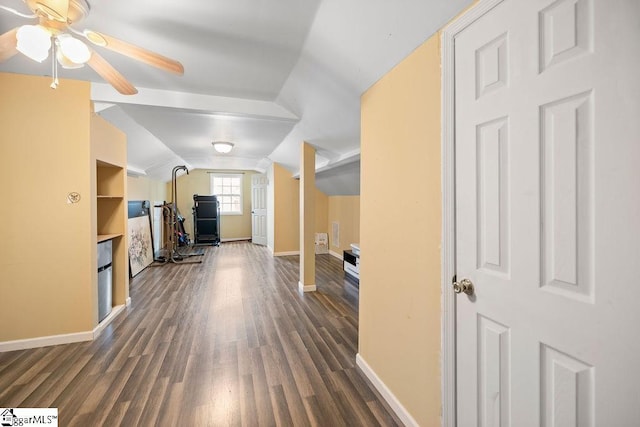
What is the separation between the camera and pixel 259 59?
7.04 feet

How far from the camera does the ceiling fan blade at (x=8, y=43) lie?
1279mm

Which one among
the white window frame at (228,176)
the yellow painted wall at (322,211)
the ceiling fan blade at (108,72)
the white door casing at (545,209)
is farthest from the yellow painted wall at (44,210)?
the white window frame at (228,176)

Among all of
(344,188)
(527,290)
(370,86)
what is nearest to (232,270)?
(344,188)

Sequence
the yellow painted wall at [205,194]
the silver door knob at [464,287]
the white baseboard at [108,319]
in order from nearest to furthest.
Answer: the silver door knob at [464,287] → the white baseboard at [108,319] → the yellow painted wall at [205,194]

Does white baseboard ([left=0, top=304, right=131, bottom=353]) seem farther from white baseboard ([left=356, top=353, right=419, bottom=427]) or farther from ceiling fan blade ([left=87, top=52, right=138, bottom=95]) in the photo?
white baseboard ([left=356, top=353, right=419, bottom=427])

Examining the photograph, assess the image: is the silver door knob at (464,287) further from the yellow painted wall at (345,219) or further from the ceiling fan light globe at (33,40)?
the yellow painted wall at (345,219)

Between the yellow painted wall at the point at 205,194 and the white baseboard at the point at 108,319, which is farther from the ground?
the yellow painted wall at the point at 205,194

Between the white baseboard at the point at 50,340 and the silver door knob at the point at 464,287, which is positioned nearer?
the silver door knob at the point at 464,287

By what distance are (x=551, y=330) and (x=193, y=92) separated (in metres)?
3.19

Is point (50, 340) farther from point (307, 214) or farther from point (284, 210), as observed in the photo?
point (284, 210)

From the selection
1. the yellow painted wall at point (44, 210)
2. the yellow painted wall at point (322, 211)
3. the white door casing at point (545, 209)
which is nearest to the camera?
the white door casing at point (545, 209)

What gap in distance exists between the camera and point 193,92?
272 centimetres

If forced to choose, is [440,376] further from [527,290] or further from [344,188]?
[344,188]

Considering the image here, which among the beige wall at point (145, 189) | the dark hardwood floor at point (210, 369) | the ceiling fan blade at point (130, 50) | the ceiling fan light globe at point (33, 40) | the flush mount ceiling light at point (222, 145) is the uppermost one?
the flush mount ceiling light at point (222, 145)
